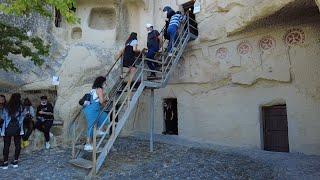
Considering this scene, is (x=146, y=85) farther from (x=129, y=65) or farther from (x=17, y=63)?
(x=17, y=63)

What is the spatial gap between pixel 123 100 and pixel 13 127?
8.85 ft

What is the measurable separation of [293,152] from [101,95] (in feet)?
16.4

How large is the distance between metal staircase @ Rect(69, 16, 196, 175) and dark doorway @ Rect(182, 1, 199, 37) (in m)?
0.13

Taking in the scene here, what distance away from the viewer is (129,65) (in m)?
9.48

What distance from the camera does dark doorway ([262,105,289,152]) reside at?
9.52 metres

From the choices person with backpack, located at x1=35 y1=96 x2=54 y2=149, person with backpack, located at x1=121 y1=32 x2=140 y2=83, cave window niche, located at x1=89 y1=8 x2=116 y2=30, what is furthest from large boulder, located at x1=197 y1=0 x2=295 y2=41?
person with backpack, located at x1=35 y1=96 x2=54 y2=149

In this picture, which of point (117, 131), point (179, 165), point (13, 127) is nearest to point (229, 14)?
point (179, 165)

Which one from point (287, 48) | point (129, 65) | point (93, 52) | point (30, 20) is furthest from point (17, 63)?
point (287, 48)

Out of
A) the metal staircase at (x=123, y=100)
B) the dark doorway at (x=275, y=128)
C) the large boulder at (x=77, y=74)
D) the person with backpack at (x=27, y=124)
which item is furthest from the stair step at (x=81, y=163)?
the dark doorway at (x=275, y=128)

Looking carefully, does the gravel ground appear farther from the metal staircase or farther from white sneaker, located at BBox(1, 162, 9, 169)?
the metal staircase

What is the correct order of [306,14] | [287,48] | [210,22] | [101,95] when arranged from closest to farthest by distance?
[101,95] → [306,14] → [287,48] → [210,22]

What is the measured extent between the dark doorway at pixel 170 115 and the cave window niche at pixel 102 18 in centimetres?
434

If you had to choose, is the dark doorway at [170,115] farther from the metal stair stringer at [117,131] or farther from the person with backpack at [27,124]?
the person with backpack at [27,124]

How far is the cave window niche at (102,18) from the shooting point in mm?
14961
